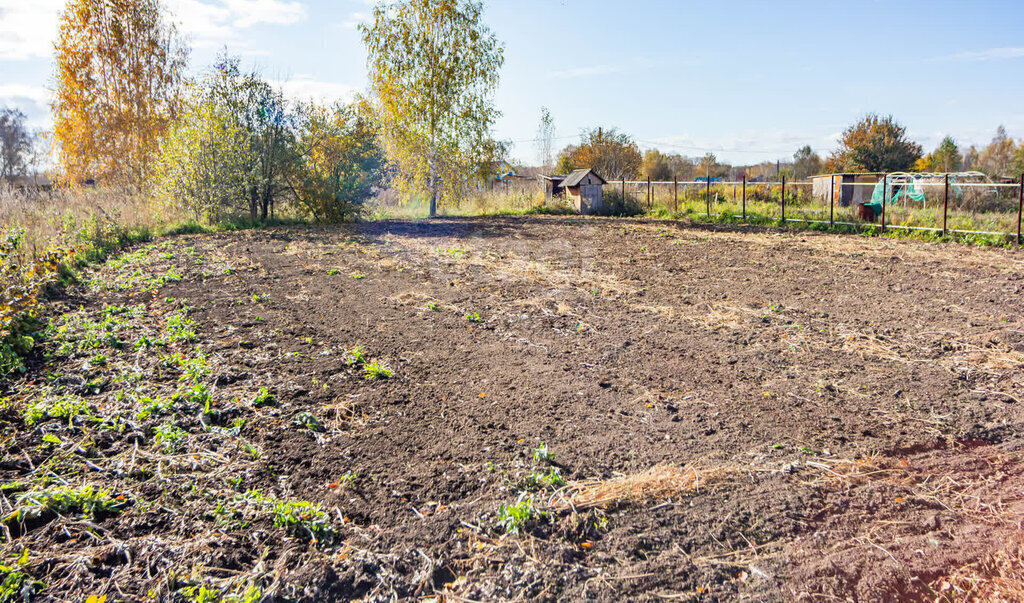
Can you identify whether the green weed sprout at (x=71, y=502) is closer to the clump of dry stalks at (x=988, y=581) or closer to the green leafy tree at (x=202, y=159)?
the clump of dry stalks at (x=988, y=581)

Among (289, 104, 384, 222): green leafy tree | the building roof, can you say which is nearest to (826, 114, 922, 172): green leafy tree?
the building roof

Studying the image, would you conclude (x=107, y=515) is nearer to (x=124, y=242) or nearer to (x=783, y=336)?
(x=783, y=336)

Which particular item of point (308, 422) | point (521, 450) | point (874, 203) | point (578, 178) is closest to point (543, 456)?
point (521, 450)

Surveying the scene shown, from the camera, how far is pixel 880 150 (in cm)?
3005

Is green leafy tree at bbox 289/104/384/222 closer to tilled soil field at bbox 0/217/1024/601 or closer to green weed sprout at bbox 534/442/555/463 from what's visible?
tilled soil field at bbox 0/217/1024/601

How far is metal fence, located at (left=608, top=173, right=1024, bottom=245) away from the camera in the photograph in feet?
44.7

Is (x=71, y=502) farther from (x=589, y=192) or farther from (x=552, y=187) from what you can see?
(x=552, y=187)

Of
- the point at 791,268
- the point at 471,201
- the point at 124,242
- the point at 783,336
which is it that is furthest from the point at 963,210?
the point at 124,242

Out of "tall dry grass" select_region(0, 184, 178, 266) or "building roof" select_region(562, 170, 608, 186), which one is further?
"building roof" select_region(562, 170, 608, 186)

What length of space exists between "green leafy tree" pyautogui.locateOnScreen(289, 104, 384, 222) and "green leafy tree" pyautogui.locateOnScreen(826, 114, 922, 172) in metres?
25.1

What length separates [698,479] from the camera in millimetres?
3189

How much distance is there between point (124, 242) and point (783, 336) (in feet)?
49.8

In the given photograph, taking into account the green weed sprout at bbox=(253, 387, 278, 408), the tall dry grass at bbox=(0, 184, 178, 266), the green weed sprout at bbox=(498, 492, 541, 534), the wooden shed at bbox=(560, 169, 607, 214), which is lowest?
the green weed sprout at bbox=(498, 492, 541, 534)

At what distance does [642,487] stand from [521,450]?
785 mm
